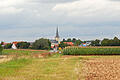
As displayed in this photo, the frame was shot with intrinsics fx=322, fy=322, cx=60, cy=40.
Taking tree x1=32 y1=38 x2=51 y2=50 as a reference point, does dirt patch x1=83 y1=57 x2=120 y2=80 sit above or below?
below

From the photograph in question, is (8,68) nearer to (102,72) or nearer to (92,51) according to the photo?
(102,72)

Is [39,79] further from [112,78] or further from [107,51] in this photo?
[107,51]

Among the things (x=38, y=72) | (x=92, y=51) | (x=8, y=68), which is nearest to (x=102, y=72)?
(x=38, y=72)

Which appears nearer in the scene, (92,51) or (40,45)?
(92,51)

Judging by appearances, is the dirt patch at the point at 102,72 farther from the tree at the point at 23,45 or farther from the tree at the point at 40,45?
the tree at the point at 23,45

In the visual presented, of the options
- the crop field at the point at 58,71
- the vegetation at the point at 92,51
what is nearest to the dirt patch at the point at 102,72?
the crop field at the point at 58,71

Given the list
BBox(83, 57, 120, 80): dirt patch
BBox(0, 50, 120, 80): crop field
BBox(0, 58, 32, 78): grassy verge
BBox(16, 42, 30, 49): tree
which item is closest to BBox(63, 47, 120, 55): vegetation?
BBox(0, 50, 120, 80): crop field

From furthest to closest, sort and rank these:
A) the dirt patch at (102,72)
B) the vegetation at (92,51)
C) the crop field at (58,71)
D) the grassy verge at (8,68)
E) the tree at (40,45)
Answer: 1. the tree at (40,45)
2. the vegetation at (92,51)
3. the grassy verge at (8,68)
4. the crop field at (58,71)
5. the dirt patch at (102,72)

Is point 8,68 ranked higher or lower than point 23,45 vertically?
lower

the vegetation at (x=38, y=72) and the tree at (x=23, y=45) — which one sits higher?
the tree at (x=23, y=45)

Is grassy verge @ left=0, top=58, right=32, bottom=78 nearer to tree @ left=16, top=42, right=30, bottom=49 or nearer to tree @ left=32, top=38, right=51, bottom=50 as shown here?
tree @ left=32, top=38, right=51, bottom=50

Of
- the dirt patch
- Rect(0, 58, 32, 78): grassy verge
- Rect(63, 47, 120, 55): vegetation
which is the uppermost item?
Rect(63, 47, 120, 55): vegetation

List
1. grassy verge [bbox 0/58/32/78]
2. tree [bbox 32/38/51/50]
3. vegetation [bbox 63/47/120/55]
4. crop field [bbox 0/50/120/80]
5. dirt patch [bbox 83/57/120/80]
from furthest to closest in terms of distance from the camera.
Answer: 1. tree [bbox 32/38/51/50]
2. vegetation [bbox 63/47/120/55]
3. grassy verge [bbox 0/58/32/78]
4. crop field [bbox 0/50/120/80]
5. dirt patch [bbox 83/57/120/80]

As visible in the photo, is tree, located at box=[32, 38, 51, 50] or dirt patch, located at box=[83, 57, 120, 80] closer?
dirt patch, located at box=[83, 57, 120, 80]
